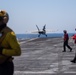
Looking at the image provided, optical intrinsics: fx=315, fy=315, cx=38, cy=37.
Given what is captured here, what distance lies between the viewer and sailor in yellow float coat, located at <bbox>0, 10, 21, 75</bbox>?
4.91 metres

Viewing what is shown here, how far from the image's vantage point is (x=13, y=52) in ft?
16.2

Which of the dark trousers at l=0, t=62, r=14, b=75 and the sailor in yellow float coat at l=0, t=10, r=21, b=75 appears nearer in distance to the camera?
the sailor in yellow float coat at l=0, t=10, r=21, b=75

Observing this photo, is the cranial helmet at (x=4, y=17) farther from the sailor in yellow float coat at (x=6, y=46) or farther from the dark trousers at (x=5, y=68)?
the dark trousers at (x=5, y=68)

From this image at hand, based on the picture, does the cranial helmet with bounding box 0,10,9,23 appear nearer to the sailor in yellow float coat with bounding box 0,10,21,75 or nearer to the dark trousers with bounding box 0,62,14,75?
the sailor in yellow float coat with bounding box 0,10,21,75

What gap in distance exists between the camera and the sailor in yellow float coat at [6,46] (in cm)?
491

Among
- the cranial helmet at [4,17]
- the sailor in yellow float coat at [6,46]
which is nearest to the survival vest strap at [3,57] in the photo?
the sailor in yellow float coat at [6,46]

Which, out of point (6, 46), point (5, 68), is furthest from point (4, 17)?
point (5, 68)

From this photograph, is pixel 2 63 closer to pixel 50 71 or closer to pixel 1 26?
pixel 1 26

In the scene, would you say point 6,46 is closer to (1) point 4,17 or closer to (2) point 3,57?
(2) point 3,57

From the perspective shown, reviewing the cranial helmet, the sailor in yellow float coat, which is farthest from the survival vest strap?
the cranial helmet

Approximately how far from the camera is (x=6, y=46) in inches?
197

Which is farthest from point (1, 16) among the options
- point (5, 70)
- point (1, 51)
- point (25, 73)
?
point (25, 73)

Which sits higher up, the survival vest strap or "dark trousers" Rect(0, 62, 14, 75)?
the survival vest strap

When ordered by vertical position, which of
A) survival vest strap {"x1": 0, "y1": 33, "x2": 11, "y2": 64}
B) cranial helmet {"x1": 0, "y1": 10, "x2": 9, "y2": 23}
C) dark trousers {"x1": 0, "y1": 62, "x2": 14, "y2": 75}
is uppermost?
cranial helmet {"x1": 0, "y1": 10, "x2": 9, "y2": 23}
